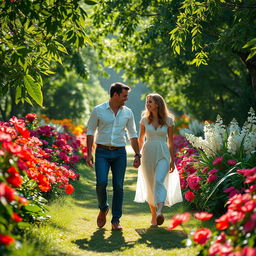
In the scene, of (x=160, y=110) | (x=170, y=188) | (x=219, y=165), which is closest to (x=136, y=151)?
(x=160, y=110)

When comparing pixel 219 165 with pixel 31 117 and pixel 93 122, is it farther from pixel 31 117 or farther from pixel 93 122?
pixel 31 117

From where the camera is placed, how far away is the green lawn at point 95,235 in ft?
17.8

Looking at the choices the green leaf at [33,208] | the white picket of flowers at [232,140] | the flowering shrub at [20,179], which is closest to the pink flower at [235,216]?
the flowering shrub at [20,179]

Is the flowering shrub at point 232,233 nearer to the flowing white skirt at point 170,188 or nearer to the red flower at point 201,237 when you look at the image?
the red flower at point 201,237

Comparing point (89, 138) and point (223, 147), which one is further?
point (223, 147)

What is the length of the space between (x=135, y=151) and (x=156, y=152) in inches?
17.2

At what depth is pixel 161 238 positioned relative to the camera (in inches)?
258

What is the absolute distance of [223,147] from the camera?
802 centimetres

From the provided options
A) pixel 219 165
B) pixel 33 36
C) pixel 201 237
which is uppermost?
pixel 33 36

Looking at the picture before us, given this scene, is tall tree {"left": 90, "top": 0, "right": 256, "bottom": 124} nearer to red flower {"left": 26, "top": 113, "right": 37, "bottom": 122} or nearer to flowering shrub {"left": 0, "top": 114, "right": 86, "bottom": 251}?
flowering shrub {"left": 0, "top": 114, "right": 86, "bottom": 251}

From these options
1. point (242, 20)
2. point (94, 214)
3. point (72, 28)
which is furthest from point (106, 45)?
point (72, 28)

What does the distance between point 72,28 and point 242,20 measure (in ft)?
8.99

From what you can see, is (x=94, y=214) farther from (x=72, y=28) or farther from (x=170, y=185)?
(x=72, y=28)

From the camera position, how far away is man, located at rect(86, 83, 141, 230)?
6984 mm
